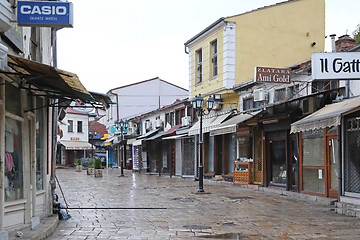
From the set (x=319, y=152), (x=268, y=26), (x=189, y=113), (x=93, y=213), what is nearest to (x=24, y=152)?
(x=93, y=213)

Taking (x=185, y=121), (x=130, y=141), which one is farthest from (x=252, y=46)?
(x=130, y=141)

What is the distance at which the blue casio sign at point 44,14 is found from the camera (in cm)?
661

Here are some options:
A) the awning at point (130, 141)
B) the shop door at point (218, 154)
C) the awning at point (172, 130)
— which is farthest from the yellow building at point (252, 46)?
the awning at point (130, 141)

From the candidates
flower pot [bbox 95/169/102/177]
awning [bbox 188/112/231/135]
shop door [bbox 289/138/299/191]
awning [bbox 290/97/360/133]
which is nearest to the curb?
awning [bbox 290/97/360/133]

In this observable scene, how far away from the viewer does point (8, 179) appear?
757cm

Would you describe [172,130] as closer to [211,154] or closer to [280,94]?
[211,154]

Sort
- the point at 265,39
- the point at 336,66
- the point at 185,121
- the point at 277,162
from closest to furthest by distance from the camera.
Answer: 1. the point at 336,66
2. the point at 277,162
3. the point at 265,39
4. the point at 185,121

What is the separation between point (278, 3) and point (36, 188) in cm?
1695

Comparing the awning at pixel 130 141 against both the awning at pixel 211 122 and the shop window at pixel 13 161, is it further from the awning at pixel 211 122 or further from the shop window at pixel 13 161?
the shop window at pixel 13 161

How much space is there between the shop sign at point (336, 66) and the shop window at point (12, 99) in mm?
6124

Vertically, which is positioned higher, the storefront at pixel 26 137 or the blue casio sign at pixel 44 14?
the blue casio sign at pixel 44 14

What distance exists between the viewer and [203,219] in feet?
34.1

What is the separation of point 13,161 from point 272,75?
32.3ft

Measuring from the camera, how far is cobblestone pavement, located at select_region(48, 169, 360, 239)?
8.54 meters
